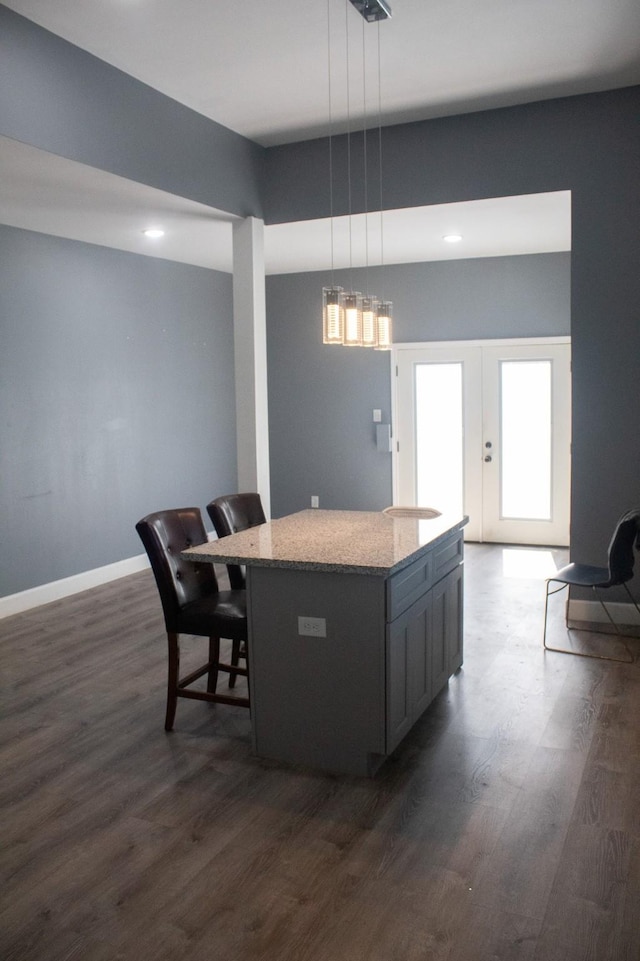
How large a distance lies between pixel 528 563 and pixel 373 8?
4533 mm

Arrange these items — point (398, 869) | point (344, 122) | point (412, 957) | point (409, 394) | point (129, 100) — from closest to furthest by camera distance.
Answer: point (412, 957)
point (398, 869)
point (129, 100)
point (344, 122)
point (409, 394)

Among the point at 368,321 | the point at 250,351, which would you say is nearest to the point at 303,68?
the point at 368,321

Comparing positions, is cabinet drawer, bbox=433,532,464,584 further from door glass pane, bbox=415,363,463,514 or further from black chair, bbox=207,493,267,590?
door glass pane, bbox=415,363,463,514

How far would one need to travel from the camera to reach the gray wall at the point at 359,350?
6.99 m

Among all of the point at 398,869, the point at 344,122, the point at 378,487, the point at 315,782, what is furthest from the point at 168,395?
the point at 398,869

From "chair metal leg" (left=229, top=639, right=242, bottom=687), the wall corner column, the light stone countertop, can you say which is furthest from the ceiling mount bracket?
"chair metal leg" (left=229, top=639, right=242, bottom=687)

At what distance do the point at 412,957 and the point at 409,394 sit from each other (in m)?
5.97

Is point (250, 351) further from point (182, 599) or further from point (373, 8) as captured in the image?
point (373, 8)

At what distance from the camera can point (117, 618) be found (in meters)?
5.13

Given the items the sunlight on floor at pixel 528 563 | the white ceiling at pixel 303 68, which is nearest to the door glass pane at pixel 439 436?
the sunlight on floor at pixel 528 563

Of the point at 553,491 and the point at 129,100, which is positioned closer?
the point at 129,100

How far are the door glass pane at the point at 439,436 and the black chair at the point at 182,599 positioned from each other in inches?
168

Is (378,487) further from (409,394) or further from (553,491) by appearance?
(553,491)

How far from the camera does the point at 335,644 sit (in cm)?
292
